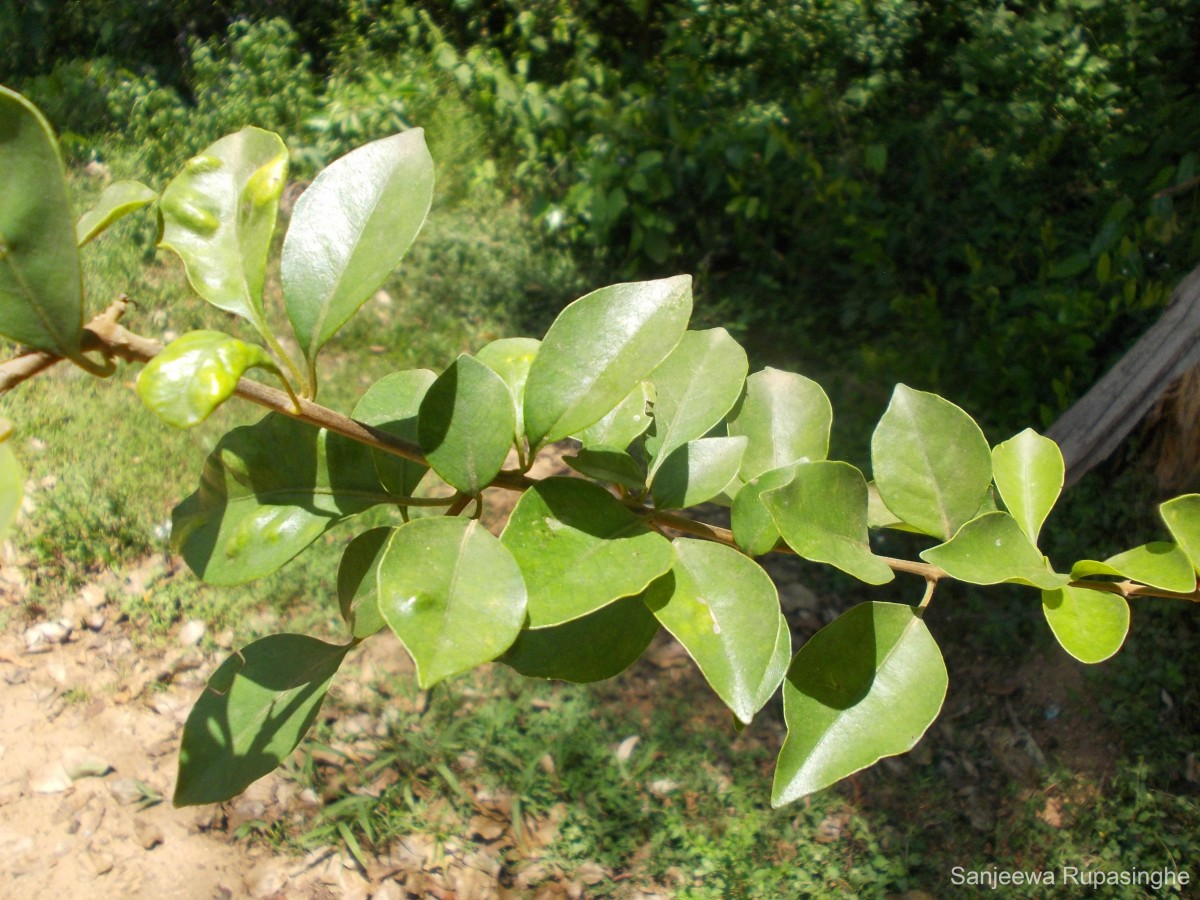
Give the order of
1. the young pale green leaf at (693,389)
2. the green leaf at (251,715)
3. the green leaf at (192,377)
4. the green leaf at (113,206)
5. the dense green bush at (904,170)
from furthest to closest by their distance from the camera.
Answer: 1. the dense green bush at (904,170)
2. the young pale green leaf at (693,389)
3. the green leaf at (251,715)
4. the green leaf at (113,206)
5. the green leaf at (192,377)

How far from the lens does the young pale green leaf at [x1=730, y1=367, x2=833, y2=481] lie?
87 cm

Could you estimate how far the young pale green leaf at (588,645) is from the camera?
712 millimetres

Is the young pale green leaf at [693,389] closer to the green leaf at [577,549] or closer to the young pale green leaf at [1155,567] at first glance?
the green leaf at [577,549]

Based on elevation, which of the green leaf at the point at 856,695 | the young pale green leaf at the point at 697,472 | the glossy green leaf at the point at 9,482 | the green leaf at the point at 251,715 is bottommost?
the green leaf at the point at 251,715

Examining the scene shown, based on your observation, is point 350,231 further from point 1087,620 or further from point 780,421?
point 1087,620

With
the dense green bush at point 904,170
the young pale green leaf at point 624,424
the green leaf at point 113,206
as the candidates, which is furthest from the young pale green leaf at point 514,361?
the dense green bush at point 904,170

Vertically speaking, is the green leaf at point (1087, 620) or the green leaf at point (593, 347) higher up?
the green leaf at point (593, 347)

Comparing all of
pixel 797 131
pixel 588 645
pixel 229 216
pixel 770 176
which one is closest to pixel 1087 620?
pixel 588 645

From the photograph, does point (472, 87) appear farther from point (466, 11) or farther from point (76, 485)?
point (76, 485)

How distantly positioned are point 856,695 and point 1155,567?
25 centimetres

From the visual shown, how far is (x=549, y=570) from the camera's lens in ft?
2.08

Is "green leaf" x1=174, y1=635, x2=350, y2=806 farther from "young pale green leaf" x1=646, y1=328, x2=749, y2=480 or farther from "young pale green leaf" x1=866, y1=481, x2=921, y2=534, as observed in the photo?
"young pale green leaf" x1=866, y1=481, x2=921, y2=534

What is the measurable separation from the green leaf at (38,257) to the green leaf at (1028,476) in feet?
2.32

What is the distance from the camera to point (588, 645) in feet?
2.37
